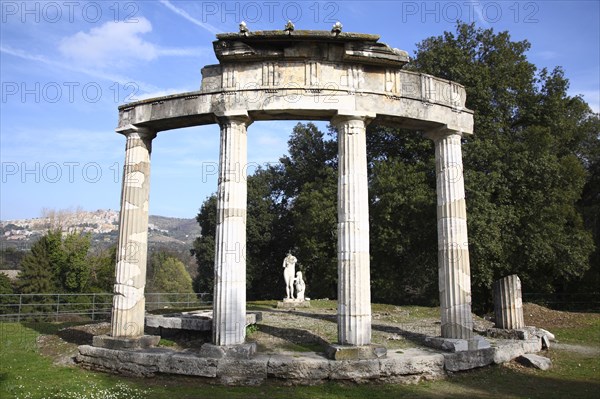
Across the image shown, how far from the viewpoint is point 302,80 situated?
11.6 meters

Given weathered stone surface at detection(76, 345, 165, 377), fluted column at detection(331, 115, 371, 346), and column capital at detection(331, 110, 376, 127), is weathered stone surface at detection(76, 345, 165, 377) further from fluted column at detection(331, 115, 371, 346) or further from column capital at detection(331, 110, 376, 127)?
column capital at detection(331, 110, 376, 127)

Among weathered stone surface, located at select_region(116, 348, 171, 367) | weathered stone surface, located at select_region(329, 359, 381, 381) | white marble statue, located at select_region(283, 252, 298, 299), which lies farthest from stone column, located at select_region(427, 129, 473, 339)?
white marble statue, located at select_region(283, 252, 298, 299)

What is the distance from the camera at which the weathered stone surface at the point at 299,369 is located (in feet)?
32.4

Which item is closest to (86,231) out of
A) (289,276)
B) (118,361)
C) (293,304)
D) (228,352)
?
(289,276)

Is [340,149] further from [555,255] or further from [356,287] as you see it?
[555,255]

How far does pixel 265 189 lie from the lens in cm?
4309

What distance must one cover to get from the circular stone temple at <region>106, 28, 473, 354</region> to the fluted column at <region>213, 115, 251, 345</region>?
25 millimetres

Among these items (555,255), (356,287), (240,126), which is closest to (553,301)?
(555,255)

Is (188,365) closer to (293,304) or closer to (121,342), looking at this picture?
(121,342)

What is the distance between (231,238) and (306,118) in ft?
12.8

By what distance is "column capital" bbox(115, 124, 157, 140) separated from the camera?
42.4 ft

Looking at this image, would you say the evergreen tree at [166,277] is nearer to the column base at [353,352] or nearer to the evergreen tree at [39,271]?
the evergreen tree at [39,271]

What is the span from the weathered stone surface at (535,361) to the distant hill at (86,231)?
1604 centimetres

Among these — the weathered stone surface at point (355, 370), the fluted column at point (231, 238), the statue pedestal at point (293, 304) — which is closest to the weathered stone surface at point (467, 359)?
the weathered stone surface at point (355, 370)
